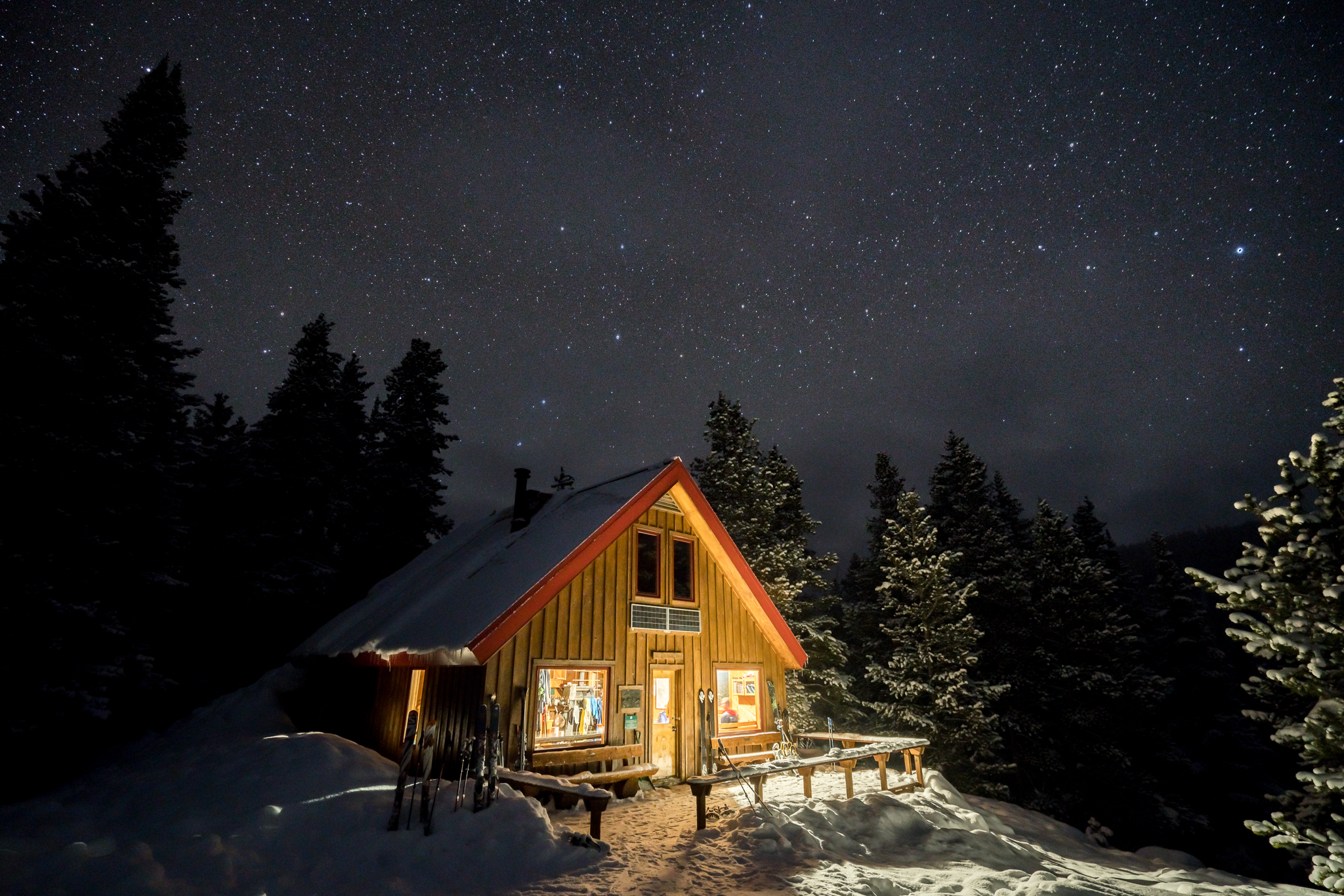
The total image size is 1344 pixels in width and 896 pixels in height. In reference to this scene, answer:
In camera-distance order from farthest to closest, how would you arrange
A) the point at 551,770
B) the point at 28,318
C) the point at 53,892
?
1. the point at 551,770
2. the point at 28,318
3. the point at 53,892

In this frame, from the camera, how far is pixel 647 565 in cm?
1448

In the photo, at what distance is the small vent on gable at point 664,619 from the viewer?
13.6 m

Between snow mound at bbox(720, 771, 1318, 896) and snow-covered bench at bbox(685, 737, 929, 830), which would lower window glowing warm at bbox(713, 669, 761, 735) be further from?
snow mound at bbox(720, 771, 1318, 896)


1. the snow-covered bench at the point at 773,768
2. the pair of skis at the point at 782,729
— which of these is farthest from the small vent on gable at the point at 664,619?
the snow-covered bench at the point at 773,768

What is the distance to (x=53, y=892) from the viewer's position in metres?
5.59

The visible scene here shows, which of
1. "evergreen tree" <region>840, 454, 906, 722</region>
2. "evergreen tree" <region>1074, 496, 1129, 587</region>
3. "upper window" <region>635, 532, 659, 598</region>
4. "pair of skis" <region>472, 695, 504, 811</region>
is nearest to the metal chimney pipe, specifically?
"upper window" <region>635, 532, 659, 598</region>

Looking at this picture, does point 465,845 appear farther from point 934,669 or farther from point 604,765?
point 934,669

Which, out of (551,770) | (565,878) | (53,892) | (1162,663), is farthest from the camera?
(1162,663)

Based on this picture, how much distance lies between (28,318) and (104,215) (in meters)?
2.95

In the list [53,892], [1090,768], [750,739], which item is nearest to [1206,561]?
[1090,768]

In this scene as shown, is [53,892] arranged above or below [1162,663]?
below

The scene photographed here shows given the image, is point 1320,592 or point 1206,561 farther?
point 1206,561

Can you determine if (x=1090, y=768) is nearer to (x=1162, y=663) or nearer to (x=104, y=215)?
(x=1162, y=663)

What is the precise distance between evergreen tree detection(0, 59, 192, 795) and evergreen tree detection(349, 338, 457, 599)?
936 centimetres
